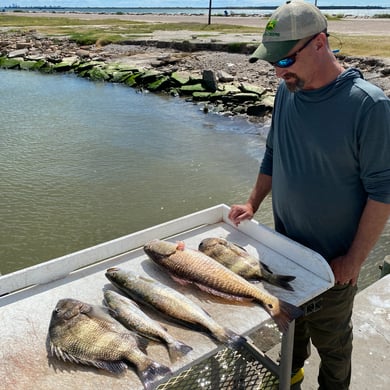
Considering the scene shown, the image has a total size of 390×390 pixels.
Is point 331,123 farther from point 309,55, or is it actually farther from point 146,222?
point 146,222

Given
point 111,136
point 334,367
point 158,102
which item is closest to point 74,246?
point 334,367

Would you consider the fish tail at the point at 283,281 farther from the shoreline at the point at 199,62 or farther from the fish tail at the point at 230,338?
the shoreline at the point at 199,62

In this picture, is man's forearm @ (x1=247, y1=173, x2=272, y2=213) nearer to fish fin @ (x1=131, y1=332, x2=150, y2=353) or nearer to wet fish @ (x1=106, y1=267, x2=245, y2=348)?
wet fish @ (x1=106, y1=267, x2=245, y2=348)

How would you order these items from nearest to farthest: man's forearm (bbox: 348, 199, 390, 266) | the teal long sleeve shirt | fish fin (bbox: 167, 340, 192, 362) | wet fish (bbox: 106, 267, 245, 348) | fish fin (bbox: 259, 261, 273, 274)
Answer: fish fin (bbox: 167, 340, 192, 362) → wet fish (bbox: 106, 267, 245, 348) → the teal long sleeve shirt → man's forearm (bbox: 348, 199, 390, 266) → fish fin (bbox: 259, 261, 273, 274)

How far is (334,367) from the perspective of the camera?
3006 millimetres

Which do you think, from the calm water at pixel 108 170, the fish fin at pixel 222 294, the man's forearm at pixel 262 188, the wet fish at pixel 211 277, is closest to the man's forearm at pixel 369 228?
the wet fish at pixel 211 277

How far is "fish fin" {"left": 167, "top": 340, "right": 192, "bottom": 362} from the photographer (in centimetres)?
196

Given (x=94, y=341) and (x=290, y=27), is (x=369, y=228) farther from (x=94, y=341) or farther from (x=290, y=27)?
(x=94, y=341)

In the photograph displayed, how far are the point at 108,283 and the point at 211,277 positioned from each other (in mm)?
616

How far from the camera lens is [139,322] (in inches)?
85.9

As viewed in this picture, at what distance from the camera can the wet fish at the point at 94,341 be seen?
192 cm

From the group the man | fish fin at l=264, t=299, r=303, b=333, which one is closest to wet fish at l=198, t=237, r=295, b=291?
fish fin at l=264, t=299, r=303, b=333

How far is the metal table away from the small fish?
0.13ft

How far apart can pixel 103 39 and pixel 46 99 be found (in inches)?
761
